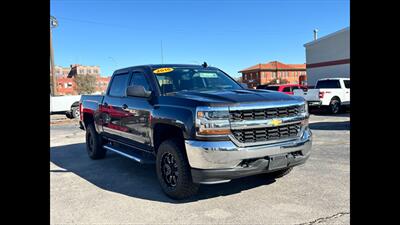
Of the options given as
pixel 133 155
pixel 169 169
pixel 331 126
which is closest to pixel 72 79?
pixel 331 126

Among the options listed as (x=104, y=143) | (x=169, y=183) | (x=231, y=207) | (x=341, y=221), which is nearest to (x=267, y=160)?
(x=231, y=207)

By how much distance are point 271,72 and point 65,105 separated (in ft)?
209

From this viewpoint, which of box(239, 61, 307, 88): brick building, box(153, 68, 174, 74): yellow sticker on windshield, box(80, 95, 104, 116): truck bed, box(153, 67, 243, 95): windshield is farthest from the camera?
box(239, 61, 307, 88): brick building

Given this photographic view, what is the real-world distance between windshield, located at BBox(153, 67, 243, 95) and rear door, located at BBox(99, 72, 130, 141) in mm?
1000

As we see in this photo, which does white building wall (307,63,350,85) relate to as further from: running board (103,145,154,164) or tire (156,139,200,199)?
tire (156,139,200,199)

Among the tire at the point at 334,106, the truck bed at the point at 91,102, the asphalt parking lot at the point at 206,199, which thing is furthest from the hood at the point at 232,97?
the tire at the point at 334,106

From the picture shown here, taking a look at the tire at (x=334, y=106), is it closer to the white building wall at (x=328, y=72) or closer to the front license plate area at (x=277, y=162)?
the white building wall at (x=328, y=72)

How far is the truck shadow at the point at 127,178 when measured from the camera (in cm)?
478

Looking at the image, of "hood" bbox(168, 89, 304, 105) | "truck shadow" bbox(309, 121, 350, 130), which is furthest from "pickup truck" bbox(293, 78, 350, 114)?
"hood" bbox(168, 89, 304, 105)

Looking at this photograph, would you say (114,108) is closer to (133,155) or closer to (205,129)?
(133,155)

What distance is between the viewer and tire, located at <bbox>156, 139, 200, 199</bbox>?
Answer: 4.24m
